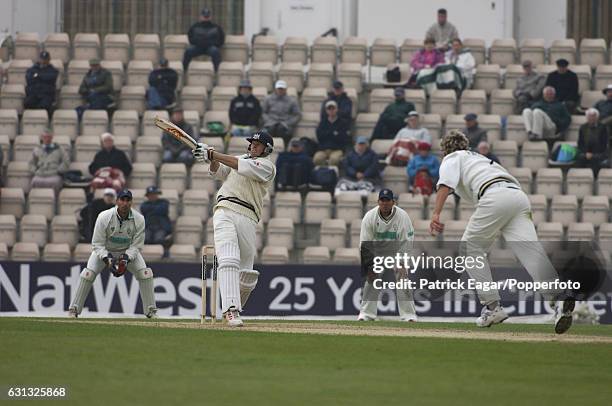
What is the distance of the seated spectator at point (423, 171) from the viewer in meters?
25.0

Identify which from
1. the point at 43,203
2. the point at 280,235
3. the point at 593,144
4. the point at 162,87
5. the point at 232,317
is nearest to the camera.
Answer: the point at 232,317

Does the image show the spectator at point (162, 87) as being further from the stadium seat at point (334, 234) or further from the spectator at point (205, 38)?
the stadium seat at point (334, 234)

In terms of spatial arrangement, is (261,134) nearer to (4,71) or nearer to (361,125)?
(361,125)

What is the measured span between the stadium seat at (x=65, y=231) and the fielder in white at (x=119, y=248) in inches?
201

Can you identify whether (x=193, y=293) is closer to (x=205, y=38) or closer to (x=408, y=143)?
(x=408, y=143)

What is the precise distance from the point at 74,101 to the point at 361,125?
5543 mm

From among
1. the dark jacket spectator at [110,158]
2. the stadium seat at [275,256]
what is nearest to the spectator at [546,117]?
the stadium seat at [275,256]

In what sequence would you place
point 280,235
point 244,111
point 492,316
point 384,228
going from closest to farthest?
point 492,316
point 384,228
point 280,235
point 244,111

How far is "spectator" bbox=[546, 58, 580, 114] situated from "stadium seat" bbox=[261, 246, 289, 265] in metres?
6.27

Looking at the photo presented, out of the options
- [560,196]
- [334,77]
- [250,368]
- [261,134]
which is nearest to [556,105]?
[560,196]

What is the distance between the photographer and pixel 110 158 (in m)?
25.7

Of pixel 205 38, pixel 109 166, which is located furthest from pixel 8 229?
pixel 205 38

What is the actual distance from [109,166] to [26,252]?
7.25 ft

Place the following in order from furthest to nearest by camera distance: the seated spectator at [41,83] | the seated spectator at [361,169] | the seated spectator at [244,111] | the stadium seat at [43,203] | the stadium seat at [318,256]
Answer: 1. the seated spectator at [41,83]
2. the seated spectator at [244,111]
3. the stadium seat at [43,203]
4. the seated spectator at [361,169]
5. the stadium seat at [318,256]
